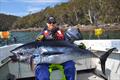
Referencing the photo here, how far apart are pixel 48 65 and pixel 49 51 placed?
32 cm

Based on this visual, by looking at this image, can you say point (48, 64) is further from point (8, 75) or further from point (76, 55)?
point (8, 75)

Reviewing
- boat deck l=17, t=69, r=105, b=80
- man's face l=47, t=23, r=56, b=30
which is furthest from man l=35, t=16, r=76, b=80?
boat deck l=17, t=69, r=105, b=80

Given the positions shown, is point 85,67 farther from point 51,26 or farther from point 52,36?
point 51,26

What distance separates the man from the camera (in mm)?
5695

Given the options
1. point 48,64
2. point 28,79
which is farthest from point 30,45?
point 28,79

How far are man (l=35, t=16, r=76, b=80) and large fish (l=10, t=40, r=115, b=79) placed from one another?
140mm

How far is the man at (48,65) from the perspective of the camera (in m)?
5.70

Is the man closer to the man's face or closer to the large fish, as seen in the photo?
the man's face

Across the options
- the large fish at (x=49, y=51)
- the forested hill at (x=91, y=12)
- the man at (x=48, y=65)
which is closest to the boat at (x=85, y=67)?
the man at (x=48, y=65)

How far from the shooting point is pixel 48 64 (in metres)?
5.77

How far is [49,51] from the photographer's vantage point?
18.4 ft

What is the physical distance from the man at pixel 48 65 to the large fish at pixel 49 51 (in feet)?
0.46

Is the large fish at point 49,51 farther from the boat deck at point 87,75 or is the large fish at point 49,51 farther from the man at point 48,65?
the boat deck at point 87,75

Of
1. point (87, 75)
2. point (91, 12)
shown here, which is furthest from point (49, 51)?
point (91, 12)
